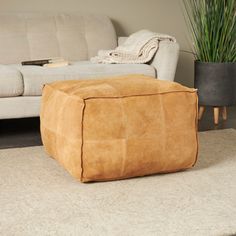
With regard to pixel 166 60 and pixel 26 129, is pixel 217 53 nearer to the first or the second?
pixel 166 60

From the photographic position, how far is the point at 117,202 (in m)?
2.15

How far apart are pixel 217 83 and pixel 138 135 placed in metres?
1.37

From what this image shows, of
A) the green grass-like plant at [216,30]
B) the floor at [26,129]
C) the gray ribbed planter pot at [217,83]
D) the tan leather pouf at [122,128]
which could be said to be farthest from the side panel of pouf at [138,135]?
the green grass-like plant at [216,30]

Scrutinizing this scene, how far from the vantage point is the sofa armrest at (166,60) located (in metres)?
3.49

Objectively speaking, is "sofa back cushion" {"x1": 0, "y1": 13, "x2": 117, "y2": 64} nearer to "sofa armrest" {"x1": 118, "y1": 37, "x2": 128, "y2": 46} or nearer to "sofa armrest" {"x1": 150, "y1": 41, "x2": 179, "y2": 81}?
"sofa armrest" {"x1": 118, "y1": 37, "x2": 128, "y2": 46}

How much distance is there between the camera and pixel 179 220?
1.95 meters

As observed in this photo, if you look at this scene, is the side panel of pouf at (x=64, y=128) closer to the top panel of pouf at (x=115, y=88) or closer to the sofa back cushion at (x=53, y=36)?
the top panel of pouf at (x=115, y=88)

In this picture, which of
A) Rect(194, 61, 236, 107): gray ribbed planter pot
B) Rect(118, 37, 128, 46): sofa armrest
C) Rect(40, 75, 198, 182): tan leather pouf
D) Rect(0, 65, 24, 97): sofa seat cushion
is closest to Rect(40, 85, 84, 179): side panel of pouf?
Rect(40, 75, 198, 182): tan leather pouf

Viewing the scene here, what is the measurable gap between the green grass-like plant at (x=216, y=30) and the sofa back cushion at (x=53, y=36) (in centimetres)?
75

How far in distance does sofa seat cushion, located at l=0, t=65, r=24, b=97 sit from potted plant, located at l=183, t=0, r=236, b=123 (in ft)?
4.19

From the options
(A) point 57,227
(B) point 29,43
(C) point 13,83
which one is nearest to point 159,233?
(A) point 57,227

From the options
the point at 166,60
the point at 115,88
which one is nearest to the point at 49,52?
the point at 166,60

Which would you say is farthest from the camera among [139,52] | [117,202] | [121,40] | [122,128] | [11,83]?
[121,40]

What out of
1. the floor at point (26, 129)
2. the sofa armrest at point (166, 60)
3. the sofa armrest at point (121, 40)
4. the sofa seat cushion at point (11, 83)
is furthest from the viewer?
the sofa armrest at point (121, 40)
